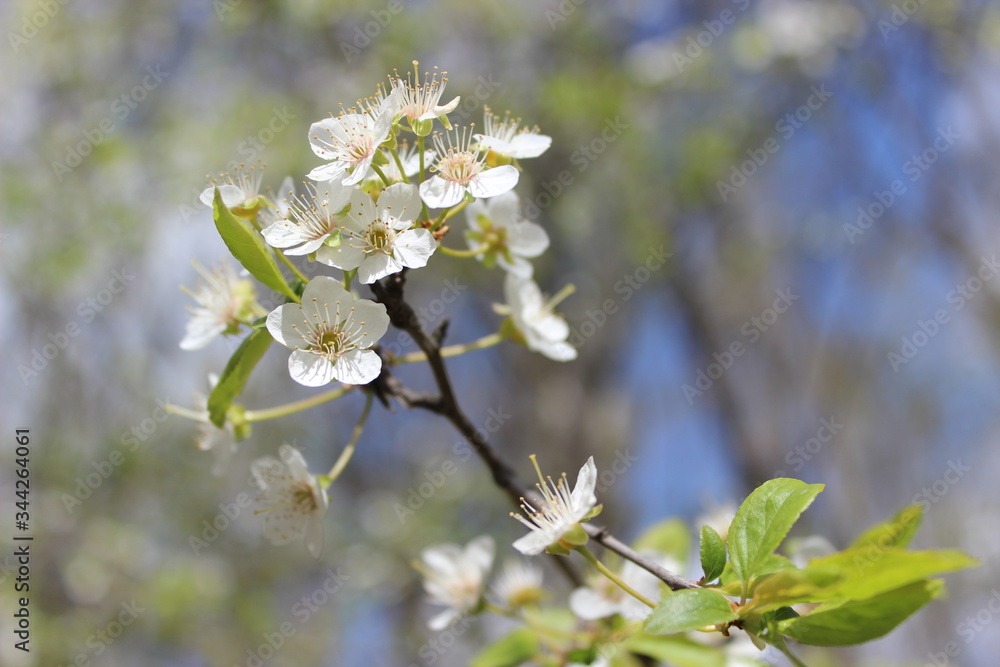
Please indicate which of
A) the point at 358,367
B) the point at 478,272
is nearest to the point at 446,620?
the point at 358,367

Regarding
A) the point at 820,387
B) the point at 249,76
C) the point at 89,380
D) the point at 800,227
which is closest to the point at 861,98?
the point at 800,227

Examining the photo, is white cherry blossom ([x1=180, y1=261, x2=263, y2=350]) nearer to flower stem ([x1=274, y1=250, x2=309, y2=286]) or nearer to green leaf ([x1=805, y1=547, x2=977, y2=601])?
flower stem ([x1=274, y1=250, x2=309, y2=286])

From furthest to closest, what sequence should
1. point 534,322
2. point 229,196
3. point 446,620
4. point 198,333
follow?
point 446,620, point 534,322, point 198,333, point 229,196

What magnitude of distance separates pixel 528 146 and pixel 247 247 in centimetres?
42

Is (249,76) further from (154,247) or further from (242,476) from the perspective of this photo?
(242,476)

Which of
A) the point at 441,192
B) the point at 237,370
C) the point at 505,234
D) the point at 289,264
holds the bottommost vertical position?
the point at 237,370

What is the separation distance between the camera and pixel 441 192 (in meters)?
0.87

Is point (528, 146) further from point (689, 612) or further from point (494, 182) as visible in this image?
point (689, 612)

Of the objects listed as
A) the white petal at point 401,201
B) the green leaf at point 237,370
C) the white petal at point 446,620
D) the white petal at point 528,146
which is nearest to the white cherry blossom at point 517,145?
the white petal at point 528,146

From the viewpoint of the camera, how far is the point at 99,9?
4.27 meters

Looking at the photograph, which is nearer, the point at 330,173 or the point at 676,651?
the point at 330,173

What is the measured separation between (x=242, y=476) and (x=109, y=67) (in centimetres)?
300

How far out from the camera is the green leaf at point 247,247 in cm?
76

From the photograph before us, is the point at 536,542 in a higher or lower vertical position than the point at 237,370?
lower
